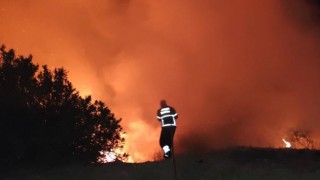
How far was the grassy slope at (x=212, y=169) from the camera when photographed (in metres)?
12.5

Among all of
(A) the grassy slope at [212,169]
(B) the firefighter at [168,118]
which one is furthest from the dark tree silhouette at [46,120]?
(B) the firefighter at [168,118]

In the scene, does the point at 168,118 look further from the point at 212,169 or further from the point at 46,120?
the point at 46,120

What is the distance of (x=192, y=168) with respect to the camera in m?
13.2

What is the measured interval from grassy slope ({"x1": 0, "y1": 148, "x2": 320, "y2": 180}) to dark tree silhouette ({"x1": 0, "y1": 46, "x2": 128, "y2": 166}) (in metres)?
0.78

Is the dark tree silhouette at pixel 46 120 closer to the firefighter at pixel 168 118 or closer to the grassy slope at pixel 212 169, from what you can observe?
the grassy slope at pixel 212 169

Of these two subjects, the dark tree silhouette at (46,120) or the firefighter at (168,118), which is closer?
the firefighter at (168,118)

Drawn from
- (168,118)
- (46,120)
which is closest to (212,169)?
(168,118)

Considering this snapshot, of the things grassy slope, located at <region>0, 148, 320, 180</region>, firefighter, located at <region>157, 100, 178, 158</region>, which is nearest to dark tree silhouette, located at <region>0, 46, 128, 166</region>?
grassy slope, located at <region>0, 148, 320, 180</region>

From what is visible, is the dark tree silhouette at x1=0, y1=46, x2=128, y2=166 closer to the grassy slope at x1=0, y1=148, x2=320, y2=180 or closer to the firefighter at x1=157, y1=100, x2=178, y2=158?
the grassy slope at x1=0, y1=148, x2=320, y2=180

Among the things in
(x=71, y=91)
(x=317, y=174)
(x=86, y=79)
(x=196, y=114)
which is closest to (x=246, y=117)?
(x=196, y=114)

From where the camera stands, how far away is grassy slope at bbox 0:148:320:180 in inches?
492

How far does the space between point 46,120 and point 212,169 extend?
5672 mm

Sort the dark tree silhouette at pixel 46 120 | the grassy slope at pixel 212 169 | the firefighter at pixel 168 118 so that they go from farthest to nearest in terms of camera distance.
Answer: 1. the dark tree silhouette at pixel 46 120
2. the firefighter at pixel 168 118
3. the grassy slope at pixel 212 169

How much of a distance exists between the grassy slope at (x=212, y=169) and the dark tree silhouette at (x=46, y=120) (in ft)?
2.57
